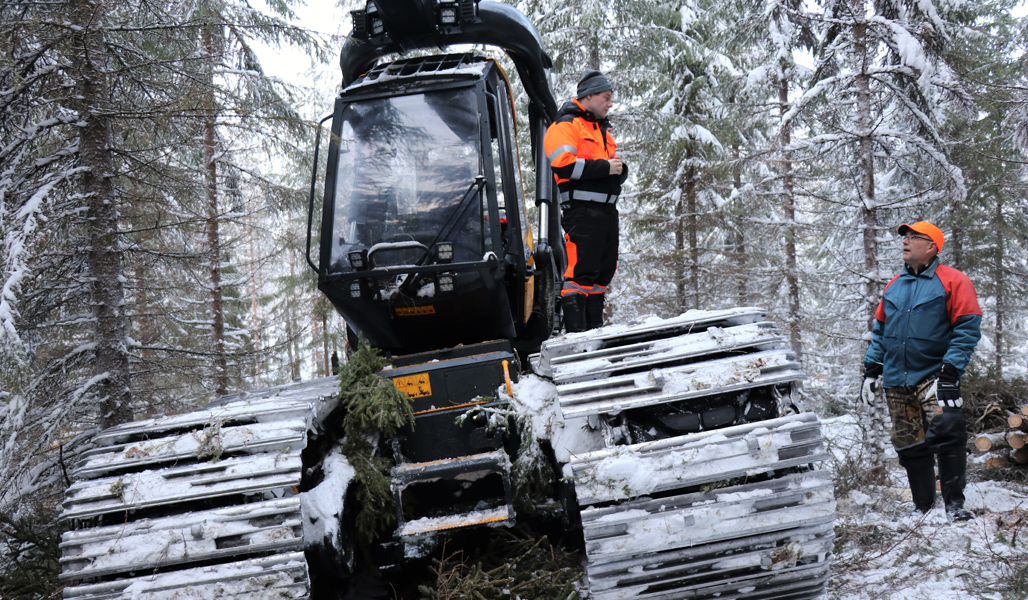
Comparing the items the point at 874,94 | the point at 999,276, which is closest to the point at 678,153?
the point at 874,94

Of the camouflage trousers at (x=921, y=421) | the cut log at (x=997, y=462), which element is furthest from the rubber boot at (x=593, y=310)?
the cut log at (x=997, y=462)

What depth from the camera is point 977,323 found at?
4133 millimetres

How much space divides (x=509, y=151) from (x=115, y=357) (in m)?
3.40

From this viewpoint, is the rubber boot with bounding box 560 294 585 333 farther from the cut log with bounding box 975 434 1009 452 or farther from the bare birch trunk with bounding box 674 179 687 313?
the bare birch trunk with bounding box 674 179 687 313

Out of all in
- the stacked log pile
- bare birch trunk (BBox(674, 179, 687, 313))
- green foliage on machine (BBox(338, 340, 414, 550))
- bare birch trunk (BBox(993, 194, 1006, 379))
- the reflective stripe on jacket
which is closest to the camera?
green foliage on machine (BBox(338, 340, 414, 550))

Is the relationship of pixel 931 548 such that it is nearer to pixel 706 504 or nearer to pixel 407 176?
pixel 706 504

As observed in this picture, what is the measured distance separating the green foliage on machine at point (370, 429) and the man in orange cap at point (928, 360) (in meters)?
3.41

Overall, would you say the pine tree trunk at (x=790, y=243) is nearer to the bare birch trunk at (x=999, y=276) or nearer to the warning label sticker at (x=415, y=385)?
the bare birch trunk at (x=999, y=276)

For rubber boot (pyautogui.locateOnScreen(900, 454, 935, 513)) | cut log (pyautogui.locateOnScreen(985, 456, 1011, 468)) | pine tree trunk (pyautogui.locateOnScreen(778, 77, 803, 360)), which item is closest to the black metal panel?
rubber boot (pyautogui.locateOnScreen(900, 454, 935, 513))

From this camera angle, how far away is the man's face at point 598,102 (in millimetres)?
4672

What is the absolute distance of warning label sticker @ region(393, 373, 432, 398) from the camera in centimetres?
358

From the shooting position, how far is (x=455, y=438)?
3.55 metres

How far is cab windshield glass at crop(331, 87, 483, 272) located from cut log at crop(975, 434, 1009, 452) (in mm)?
4763

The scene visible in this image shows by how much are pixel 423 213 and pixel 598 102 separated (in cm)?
160
